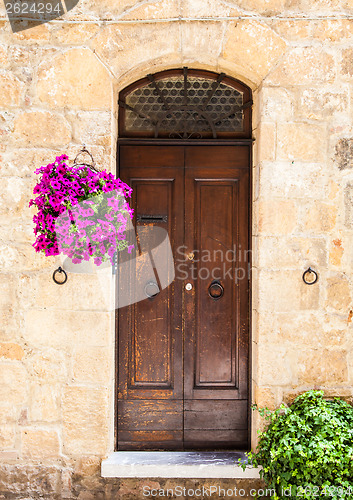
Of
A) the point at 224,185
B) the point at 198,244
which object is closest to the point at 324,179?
the point at 224,185

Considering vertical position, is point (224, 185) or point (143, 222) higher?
point (224, 185)

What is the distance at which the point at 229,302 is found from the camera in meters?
2.90

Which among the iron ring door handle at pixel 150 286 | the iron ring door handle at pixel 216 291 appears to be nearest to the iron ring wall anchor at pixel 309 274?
the iron ring door handle at pixel 216 291

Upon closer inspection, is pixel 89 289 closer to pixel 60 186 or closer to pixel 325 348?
pixel 60 186

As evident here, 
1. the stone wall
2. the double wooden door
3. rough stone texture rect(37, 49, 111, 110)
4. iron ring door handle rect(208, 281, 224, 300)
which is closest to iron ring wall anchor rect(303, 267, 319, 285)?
the stone wall

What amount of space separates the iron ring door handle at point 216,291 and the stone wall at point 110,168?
1.02 feet

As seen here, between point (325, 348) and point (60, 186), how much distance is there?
2.08m

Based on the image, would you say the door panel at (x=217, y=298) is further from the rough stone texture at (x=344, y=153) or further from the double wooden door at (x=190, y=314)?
the rough stone texture at (x=344, y=153)

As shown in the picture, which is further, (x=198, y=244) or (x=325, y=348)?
(x=198, y=244)

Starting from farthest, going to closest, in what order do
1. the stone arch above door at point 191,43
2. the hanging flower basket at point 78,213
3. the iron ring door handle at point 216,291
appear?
1. the iron ring door handle at point 216,291
2. the stone arch above door at point 191,43
3. the hanging flower basket at point 78,213

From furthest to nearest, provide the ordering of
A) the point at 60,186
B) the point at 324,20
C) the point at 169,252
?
the point at 169,252
the point at 324,20
the point at 60,186

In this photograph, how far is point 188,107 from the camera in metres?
2.90

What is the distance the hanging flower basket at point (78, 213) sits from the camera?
87.5 inches

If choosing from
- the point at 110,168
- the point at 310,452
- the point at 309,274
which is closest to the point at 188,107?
the point at 110,168
